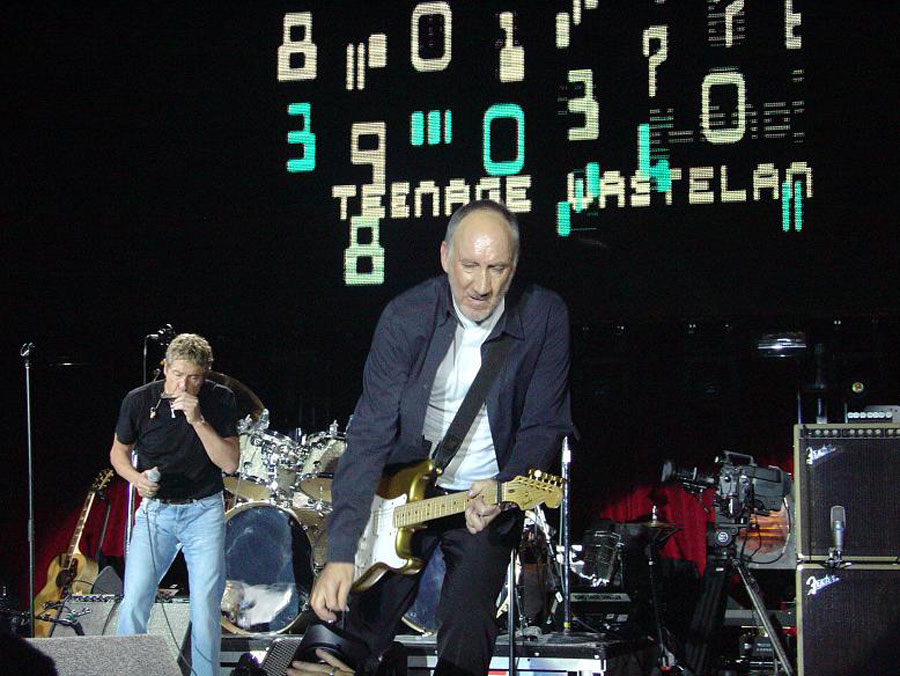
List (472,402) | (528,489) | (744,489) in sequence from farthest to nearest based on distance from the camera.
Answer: (744,489)
(472,402)
(528,489)

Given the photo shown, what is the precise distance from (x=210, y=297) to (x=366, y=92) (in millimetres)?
2174

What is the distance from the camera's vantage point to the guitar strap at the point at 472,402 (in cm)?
423

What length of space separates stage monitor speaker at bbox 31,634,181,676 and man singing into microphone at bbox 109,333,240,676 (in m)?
2.31

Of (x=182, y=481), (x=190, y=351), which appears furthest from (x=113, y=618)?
(x=190, y=351)

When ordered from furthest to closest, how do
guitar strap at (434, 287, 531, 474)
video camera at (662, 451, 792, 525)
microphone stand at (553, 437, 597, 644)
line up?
video camera at (662, 451, 792, 525) → microphone stand at (553, 437, 597, 644) → guitar strap at (434, 287, 531, 474)

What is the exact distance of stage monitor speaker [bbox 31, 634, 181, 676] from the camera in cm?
398

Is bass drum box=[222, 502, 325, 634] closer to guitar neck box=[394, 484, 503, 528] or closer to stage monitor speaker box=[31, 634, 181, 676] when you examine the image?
stage monitor speaker box=[31, 634, 181, 676]

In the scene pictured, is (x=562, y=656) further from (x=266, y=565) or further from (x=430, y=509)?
(x=266, y=565)

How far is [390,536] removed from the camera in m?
4.16

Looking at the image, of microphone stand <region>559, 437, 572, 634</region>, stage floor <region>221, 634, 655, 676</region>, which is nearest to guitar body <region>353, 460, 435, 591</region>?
stage floor <region>221, 634, 655, 676</region>

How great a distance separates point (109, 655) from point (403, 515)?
1.17 meters

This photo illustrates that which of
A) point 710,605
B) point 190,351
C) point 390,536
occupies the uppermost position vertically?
point 190,351

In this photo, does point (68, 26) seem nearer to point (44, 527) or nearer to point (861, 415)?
point (44, 527)

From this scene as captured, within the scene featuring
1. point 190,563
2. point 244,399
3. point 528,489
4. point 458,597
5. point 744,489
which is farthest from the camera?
point 244,399
